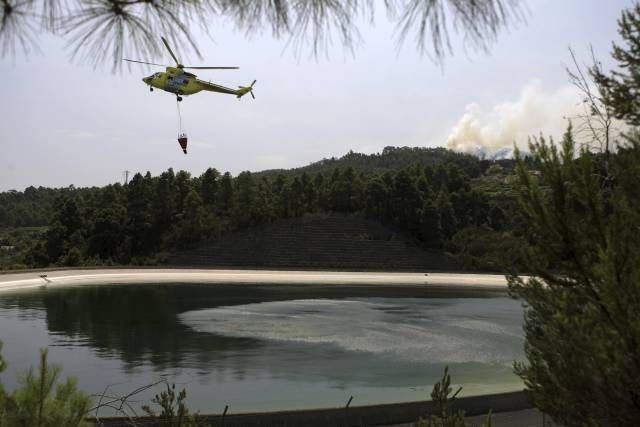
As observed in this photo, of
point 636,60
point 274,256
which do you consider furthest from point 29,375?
point 274,256

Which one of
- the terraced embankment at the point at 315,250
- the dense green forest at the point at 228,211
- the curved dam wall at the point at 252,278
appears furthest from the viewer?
the terraced embankment at the point at 315,250

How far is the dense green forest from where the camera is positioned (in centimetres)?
6228

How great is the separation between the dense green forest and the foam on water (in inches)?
1175

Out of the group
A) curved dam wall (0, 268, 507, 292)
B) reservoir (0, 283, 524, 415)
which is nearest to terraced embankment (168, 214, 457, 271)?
curved dam wall (0, 268, 507, 292)

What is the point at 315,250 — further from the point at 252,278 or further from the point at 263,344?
the point at 263,344

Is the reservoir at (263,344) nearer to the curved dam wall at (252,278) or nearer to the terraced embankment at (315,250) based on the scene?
the curved dam wall at (252,278)

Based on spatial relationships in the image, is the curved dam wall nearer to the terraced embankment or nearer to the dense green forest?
the terraced embankment

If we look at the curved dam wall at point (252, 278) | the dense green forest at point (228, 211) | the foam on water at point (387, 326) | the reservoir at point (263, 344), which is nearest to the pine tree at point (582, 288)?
the reservoir at point (263, 344)

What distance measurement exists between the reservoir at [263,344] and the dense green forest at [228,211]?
86.5 ft

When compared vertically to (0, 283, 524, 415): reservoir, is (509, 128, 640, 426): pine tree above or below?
above

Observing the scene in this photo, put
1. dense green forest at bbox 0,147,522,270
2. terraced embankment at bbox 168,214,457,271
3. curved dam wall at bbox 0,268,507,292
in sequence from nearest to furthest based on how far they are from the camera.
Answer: curved dam wall at bbox 0,268,507,292, dense green forest at bbox 0,147,522,270, terraced embankment at bbox 168,214,457,271

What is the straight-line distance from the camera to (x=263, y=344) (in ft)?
67.3

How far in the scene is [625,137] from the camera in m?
4.23

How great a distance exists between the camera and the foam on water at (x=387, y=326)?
2033 cm
